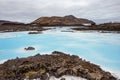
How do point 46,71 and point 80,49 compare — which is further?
point 80,49

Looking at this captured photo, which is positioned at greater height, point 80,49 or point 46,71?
point 46,71

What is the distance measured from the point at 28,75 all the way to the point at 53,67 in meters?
0.94

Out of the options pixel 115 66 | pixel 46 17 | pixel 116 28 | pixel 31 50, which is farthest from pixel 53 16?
pixel 115 66

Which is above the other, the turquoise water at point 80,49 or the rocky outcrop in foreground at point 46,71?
the rocky outcrop in foreground at point 46,71

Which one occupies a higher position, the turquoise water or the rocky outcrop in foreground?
the rocky outcrop in foreground

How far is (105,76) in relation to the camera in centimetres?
793

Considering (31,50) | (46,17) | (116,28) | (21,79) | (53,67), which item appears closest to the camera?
(21,79)

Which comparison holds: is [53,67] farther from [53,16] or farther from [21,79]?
[53,16]

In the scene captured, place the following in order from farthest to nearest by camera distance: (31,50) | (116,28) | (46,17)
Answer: (46,17), (116,28), (31,50)

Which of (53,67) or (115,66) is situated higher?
(53,67)

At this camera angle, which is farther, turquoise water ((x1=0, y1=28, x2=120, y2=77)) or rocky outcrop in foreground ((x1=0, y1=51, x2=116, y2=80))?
turquoise water ((x1=0, y1=28, x2=120, y2=77))

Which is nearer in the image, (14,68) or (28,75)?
(28,75)

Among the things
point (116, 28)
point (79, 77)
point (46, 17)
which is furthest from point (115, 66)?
point (46, 17)

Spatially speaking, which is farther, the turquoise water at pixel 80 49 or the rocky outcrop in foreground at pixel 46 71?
the turquoise water at pixel 80 49
